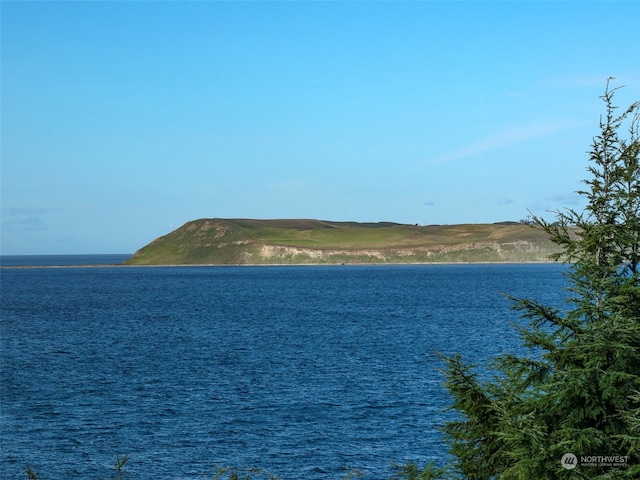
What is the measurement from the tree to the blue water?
3.39 meters

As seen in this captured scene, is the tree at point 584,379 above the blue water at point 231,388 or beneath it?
above

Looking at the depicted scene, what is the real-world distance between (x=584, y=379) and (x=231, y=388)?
45319mm

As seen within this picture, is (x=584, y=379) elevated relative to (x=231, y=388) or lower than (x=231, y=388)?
elevated

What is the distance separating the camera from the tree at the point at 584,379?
35.7ft

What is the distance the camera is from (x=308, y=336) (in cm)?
8656

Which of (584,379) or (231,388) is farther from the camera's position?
(231,388)

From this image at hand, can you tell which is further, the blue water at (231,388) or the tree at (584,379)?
the blue water at (231,388)

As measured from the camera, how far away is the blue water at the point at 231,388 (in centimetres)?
3638

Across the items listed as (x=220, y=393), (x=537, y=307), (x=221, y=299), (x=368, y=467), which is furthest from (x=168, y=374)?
(x=221, y=299)

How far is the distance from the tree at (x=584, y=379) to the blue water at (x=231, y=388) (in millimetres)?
3389

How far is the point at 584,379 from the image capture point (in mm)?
11086

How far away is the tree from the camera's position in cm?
1087

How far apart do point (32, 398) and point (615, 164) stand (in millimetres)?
48666

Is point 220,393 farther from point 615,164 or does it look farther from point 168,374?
point 615,164
